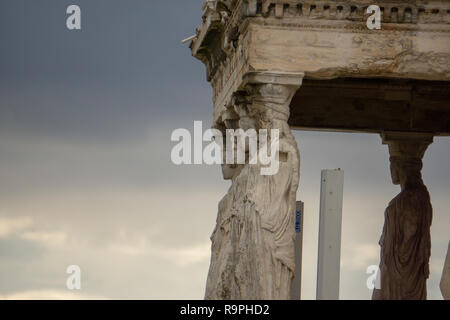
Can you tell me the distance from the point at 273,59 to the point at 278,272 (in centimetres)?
249

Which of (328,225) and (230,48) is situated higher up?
(230,48)

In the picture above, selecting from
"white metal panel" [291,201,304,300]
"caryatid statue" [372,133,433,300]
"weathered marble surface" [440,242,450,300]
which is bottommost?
"weathered marble surface" [440,242,450,300]

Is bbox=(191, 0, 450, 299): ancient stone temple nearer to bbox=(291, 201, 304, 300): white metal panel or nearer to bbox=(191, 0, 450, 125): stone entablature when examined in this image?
bbox=(191, 0, 450, 125): stone entablature

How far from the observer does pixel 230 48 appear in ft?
53.5

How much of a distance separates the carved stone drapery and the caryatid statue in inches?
176

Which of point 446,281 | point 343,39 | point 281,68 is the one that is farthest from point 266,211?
point 446,281

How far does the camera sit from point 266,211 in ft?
48.4

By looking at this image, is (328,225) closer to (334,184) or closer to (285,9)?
(334,184)

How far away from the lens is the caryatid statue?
19.3m

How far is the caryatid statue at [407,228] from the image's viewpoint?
63.2 ft

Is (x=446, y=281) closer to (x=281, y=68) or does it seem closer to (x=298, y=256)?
(x=298, y=256)

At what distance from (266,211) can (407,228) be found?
5.15 m

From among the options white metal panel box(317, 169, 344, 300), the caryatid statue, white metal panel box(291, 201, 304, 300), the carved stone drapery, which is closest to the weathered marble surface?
white metal panel box(317, 169, 344, 300)
